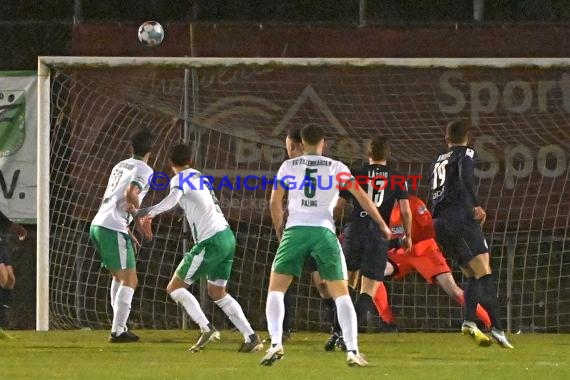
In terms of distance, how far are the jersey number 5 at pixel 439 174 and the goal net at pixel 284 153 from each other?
2283 mm

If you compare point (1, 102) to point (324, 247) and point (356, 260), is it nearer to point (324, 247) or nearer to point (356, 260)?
point (356, 260)

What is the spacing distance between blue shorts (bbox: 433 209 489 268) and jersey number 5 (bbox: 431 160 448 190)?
236 millimetres

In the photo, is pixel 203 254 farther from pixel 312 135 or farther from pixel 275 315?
pixel 312 135

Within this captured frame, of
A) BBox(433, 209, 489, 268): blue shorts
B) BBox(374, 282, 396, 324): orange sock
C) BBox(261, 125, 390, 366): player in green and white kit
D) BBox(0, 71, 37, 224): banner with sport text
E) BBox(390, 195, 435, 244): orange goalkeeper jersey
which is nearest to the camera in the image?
BBox(261, 125, 390, 366): player in green and white kit

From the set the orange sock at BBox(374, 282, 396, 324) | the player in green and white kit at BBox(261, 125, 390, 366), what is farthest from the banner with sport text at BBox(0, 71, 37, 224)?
the player in green and white kit at BBox(261, 125, 390, 366)

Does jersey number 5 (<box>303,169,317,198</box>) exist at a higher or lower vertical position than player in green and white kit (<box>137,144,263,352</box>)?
higher

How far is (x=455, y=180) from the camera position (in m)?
11.0

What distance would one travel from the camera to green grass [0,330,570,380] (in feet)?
28.6

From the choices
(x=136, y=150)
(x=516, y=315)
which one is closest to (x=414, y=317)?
(x=516, y=315)

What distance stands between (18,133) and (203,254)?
3.75 meters

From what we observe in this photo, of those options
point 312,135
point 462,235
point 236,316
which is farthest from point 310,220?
point 462,235

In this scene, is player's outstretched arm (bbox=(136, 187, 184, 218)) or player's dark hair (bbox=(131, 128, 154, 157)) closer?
player's outstretched arm (bbox=(136, 187, 184, 218))

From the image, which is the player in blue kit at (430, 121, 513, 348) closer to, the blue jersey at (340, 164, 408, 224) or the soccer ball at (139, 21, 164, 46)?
the blue jersey at (340, 164, 408, 224)

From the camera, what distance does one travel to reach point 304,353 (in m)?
10.7
